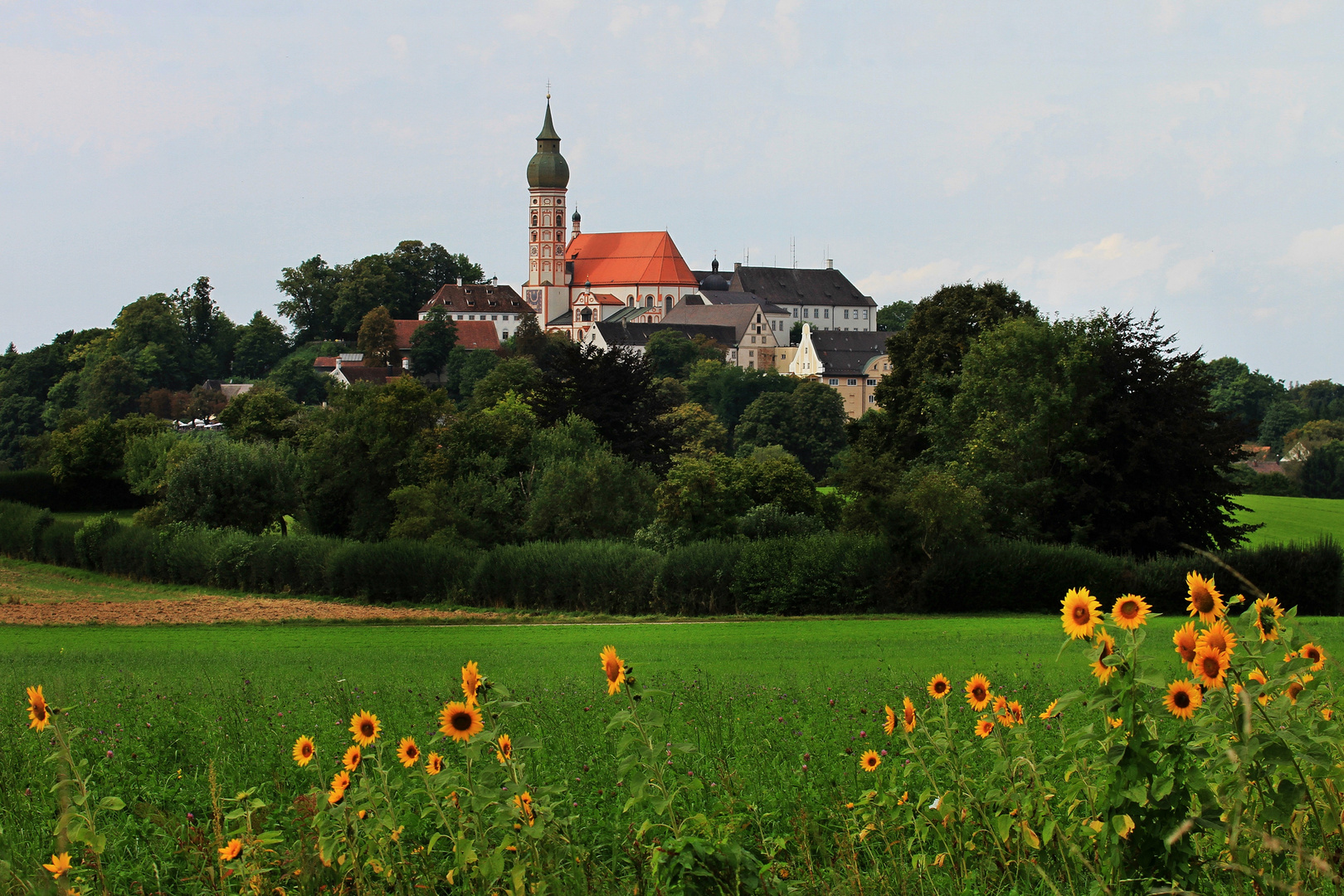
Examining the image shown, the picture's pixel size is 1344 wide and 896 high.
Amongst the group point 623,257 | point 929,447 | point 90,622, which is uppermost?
point 623,257

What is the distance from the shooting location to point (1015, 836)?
5.91 meters

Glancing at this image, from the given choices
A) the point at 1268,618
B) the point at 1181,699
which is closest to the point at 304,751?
Result: the point at 1181,699

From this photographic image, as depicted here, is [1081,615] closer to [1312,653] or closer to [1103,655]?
[1103,655]

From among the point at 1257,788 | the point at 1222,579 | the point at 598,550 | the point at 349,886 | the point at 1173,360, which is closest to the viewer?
the point at 1257,788

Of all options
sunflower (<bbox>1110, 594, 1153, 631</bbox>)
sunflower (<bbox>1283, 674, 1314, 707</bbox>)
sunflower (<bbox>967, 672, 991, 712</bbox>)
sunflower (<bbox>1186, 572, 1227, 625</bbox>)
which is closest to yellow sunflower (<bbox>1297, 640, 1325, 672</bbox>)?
sunflower (<bbox>1283, 674, 1314, 707</bbox>)

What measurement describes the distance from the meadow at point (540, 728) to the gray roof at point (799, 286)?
171 metres

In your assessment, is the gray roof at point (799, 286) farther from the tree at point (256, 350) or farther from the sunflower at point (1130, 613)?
the sunflower at point (1130, 613)

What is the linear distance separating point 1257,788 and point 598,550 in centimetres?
3008

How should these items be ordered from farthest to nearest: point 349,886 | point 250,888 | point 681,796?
point 681,796, point 349,886, point 250,888

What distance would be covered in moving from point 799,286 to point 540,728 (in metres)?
184

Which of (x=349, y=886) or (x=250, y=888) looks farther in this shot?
(x=349, y=886)

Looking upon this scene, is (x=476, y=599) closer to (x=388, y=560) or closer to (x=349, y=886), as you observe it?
(x=388, y=560)

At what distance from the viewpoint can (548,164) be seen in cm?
18238

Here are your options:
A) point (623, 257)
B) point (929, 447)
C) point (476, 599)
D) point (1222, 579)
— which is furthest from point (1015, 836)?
point (623, 257)
